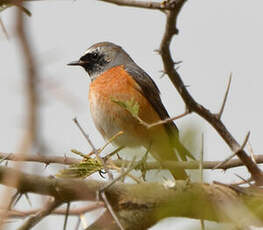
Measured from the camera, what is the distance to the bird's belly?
5.76 metres

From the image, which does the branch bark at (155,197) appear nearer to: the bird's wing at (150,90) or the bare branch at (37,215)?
the bare branch at (37,215)

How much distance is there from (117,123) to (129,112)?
0.76 feet

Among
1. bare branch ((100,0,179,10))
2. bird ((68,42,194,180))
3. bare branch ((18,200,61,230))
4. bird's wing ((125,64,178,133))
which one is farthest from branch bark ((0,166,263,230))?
bird's wing ((125,64,178,133))

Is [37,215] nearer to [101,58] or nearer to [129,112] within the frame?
[129,112]

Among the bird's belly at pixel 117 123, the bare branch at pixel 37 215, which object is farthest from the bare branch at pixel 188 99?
the bird's belly at pixel 117 123

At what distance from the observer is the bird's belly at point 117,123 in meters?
5.76

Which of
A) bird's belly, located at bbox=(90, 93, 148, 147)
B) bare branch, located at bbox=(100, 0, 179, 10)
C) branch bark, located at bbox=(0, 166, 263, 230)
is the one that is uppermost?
bare branch, located at bbox=(100, 0, 179, 10)

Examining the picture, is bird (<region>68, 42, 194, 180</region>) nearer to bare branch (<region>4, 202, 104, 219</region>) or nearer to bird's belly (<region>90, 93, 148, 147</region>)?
bird's belly (<region>90, 93, 148, 147</region>)

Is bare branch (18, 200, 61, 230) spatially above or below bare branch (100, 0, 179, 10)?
below

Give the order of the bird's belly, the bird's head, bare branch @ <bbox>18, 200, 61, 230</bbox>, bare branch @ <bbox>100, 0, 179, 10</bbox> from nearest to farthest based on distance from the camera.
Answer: bare branch @ <bbox>18, 200, 61, 230</bbox>
bare branch @ <bbox>100, 0, 179, 10</bbox>
the bird's belly
the bird's head

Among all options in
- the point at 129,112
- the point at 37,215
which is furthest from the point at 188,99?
the point at 129,112

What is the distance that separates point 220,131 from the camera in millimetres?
3189

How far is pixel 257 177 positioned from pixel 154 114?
286cm

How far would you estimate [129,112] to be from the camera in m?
5.68
